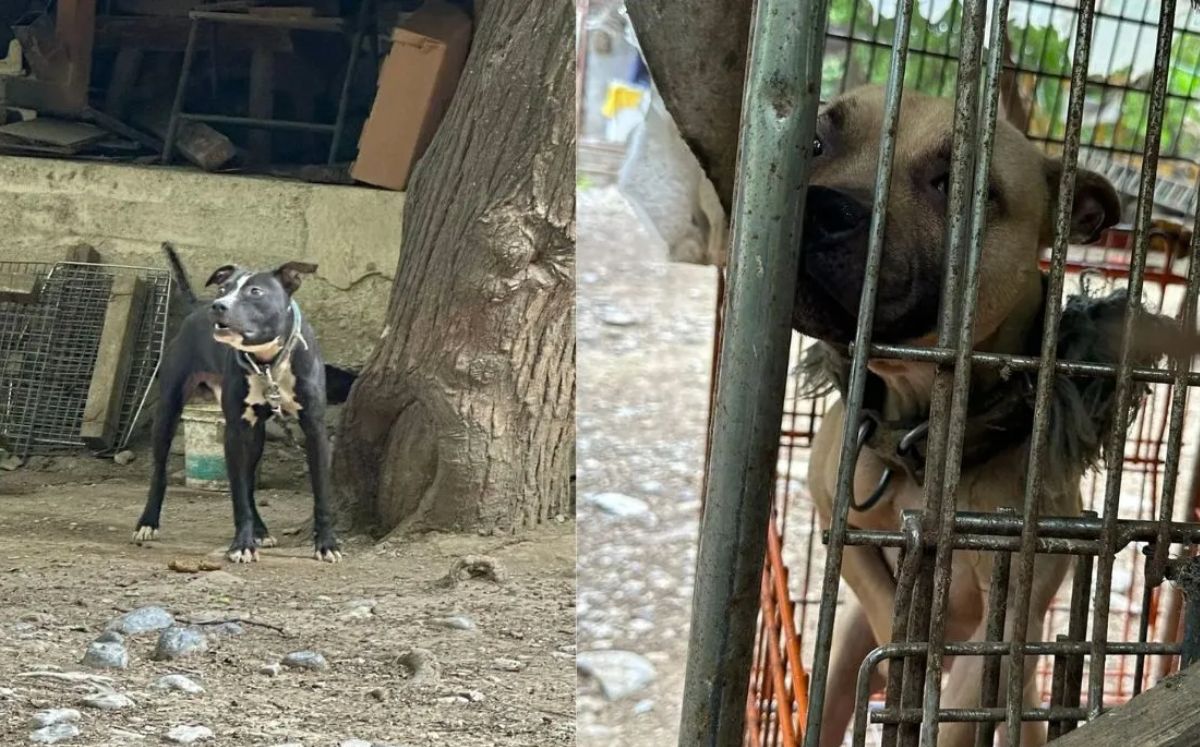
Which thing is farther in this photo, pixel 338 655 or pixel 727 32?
pixel 338 655

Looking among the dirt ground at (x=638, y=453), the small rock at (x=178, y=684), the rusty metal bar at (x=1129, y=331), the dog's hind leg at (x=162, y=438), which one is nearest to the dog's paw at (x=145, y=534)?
the dog's hind leg at (x=162, y=438)

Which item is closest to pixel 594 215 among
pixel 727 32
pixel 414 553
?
pixel 414 553

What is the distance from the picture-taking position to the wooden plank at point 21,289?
1.77 m

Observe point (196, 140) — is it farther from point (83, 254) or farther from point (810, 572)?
point (810, 572)

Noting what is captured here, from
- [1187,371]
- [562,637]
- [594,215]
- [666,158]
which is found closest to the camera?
[1187,371]

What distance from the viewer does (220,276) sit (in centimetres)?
181

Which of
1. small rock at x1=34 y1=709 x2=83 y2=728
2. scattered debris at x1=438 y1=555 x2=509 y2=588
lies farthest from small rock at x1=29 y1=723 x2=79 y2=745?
scattered debris at x1=438 y1=555 x2=509 y2=588

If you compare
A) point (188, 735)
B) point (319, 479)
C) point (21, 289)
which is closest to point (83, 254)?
point (21, 289)

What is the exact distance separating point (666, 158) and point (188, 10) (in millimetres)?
848

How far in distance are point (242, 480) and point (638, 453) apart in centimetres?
91

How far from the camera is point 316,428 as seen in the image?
1916mm

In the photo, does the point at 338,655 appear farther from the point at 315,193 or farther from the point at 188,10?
the point at 188,10

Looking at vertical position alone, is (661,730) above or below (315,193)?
below

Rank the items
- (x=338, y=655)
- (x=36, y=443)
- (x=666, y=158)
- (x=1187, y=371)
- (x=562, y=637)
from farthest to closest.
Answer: (x=666, y=158), (x=562, y=637), (x=338, y=655), (x=36, y=443), (x=1187, y=371)
